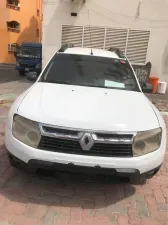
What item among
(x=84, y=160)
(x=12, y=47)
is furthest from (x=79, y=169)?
(x=12, y=47)

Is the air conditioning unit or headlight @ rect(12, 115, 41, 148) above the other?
the air conditioning unit

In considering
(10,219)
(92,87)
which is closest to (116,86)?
(92,87)

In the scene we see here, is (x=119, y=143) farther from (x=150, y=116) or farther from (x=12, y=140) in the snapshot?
(x=12, y=140)

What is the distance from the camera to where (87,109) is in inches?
133

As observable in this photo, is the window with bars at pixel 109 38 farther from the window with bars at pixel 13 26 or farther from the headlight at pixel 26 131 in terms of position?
the window with bars at pixel 13 26

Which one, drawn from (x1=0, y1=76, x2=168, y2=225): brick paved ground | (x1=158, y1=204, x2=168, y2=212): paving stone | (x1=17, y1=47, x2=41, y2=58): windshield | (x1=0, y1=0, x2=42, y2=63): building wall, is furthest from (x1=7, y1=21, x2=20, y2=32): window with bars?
(x1=158, y1=204, x2=168, y2=212): paving stone

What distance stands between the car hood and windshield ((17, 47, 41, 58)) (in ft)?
42.0

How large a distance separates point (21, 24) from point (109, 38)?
1841cm

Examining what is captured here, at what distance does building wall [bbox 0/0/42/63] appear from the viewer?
26656 millimetres

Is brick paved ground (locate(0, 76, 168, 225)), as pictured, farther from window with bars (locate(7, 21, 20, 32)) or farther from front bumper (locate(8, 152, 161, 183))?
window with bars (locate(7, 21, 20, 32))

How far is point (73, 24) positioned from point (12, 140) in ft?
31.8

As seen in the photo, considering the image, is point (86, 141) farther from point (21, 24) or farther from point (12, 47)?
point (21, 24)

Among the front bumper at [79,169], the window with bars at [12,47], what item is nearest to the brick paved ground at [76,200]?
the front bumper at [79,169]

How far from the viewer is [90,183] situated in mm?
3818
